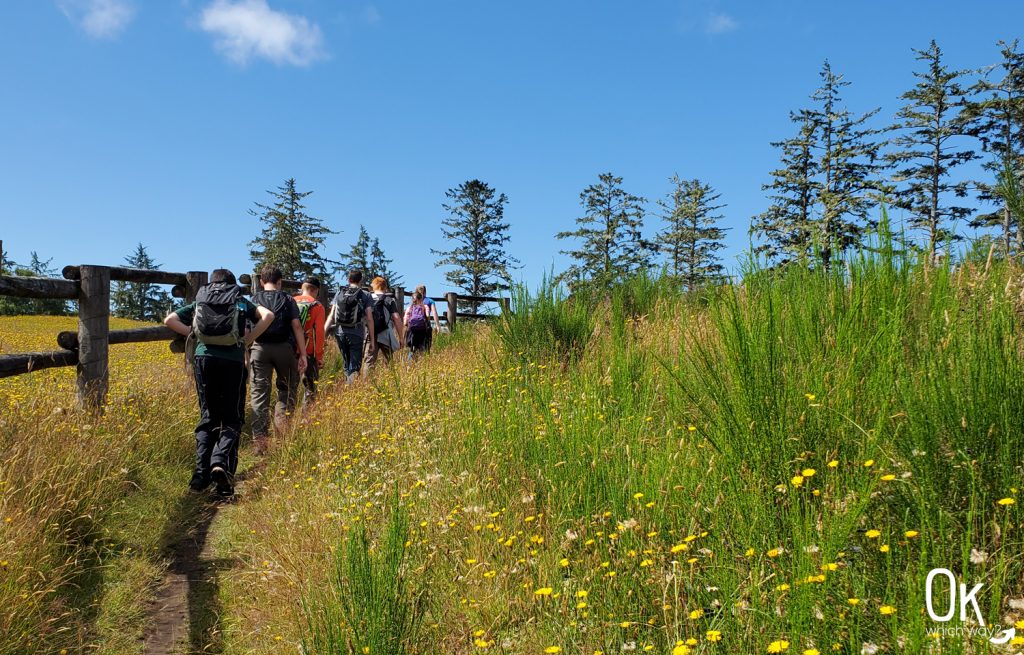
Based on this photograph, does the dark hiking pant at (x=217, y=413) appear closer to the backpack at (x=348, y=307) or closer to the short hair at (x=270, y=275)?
the short hair at (x=270, y=275)

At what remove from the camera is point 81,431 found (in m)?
5.07

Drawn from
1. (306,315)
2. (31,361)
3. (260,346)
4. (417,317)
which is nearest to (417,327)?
(417,317)

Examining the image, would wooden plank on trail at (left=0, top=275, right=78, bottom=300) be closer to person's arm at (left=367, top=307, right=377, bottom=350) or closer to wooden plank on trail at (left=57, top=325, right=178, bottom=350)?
wooden plank on trail at (left=57, top=325, right=178, bottom=350)

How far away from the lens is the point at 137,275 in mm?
7625

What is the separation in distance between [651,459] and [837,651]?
120cm

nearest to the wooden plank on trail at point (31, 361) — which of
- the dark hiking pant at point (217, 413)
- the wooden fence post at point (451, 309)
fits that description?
the dark hiking pant at point (217, 413)

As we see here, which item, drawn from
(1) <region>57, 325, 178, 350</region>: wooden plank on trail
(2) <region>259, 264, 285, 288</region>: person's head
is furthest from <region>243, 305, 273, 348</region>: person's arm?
(1) <region>57, 325, 178, 350</region>: wooden plank on trail

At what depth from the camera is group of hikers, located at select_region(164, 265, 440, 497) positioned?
5.75 meters

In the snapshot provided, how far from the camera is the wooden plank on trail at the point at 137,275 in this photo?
645cm

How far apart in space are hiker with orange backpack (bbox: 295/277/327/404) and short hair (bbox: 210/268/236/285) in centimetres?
199

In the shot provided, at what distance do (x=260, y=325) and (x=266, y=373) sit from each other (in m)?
1.23

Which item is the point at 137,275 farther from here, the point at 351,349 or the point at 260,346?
the point at 351,349

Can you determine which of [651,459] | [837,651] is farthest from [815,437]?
[837,651]

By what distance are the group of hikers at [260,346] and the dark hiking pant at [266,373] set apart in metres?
0.01
